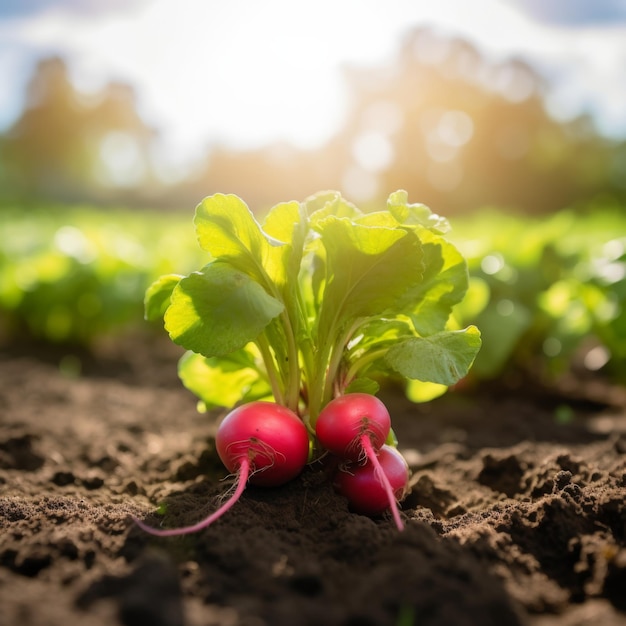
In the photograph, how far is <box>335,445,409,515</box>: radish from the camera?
2.18 metres

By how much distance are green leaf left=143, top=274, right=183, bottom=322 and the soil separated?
698 millimetres

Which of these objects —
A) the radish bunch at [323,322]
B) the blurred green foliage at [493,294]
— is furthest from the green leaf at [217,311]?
the blurred green foliage at [493,294]

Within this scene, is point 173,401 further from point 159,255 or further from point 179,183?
point 179,183

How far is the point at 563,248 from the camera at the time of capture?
201 inches

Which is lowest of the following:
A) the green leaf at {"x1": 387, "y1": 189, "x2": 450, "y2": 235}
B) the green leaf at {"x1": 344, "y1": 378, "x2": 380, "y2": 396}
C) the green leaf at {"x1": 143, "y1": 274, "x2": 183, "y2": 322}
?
the green leaf at {"x1": 344, "y1": 378, "x2": 380, "y2": 396}

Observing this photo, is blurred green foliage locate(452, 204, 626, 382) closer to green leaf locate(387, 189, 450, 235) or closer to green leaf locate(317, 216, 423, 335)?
green leaf locate(387, 189, 450, 235)

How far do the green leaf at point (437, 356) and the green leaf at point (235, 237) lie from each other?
0.52m

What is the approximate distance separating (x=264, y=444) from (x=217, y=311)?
18.8 inches

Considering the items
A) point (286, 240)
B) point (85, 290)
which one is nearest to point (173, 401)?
point (85, 290)

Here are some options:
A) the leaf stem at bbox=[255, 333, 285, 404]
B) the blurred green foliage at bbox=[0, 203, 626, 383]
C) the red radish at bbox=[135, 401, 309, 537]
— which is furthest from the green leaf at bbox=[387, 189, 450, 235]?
the blurred green foliage at bbox=[0, 203, 626, 383]

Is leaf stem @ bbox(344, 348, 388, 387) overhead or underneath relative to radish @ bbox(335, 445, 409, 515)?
overhead

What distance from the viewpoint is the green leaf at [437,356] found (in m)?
2.06

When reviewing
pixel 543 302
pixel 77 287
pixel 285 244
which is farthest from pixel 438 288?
pixel 77 287

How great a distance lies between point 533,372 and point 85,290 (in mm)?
3950
